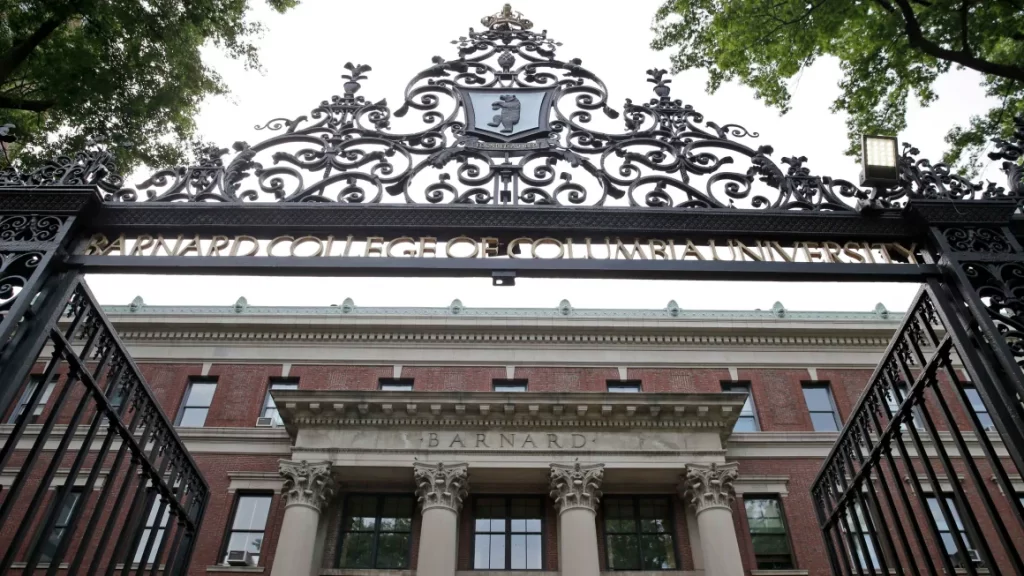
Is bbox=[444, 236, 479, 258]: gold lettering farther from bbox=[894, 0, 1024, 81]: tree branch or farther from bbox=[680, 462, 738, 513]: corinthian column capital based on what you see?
bbox=[680, 462, 738, 513]: corinthian column capital

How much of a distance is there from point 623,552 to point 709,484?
333 centimetres

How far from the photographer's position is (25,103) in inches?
372

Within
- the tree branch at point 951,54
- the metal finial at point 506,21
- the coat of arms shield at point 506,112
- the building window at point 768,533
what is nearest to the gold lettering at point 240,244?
the coat of arms shield at point 506,112

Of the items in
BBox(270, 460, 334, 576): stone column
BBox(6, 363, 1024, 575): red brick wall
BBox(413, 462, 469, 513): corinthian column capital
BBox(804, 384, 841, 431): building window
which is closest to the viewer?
BBox(270, 460, 334, 576): stone column

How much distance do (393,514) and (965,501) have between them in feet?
62.1

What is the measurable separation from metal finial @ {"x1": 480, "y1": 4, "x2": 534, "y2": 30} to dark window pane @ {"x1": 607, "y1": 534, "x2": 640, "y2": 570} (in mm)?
17378

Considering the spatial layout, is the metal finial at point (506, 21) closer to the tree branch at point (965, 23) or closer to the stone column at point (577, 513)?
the tree branch at point (965, 23)

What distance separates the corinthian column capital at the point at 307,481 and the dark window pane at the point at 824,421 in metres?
16.5

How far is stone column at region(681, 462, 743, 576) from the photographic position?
19834mm

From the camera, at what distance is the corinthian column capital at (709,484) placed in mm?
21281

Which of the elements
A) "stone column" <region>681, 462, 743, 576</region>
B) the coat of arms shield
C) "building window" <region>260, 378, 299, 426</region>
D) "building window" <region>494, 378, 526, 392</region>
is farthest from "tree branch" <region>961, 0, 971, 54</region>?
"building window" <region>260, 378, 299, 426</region>

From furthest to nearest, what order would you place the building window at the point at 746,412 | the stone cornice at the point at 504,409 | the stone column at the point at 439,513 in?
the building window at the point at 746,412 → the stone cornice at the point at 504,409 → the stone column at the point at 439,513

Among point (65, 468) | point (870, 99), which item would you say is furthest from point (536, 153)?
point (65, 468)

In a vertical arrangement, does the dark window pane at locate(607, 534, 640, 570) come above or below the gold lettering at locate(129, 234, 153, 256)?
above
